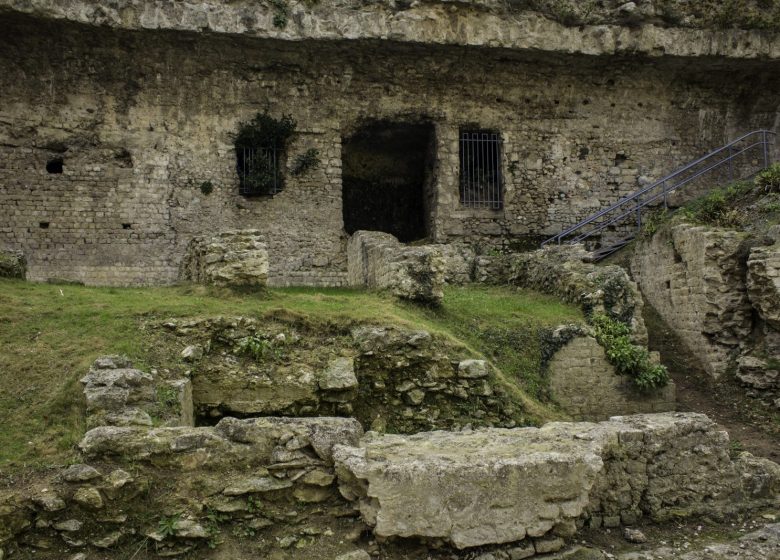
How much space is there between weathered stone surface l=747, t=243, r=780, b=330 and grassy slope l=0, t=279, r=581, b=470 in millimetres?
2688

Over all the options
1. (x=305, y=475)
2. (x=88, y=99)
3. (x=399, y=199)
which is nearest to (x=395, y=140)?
(x=399, y=199)

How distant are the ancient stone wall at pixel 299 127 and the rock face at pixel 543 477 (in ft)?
29.7

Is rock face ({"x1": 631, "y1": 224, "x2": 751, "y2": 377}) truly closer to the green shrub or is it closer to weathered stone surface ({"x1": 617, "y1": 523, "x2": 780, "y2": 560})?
the green shrub

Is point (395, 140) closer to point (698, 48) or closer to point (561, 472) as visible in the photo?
point (698, 48)

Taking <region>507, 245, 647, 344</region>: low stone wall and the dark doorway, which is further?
the dark doorway

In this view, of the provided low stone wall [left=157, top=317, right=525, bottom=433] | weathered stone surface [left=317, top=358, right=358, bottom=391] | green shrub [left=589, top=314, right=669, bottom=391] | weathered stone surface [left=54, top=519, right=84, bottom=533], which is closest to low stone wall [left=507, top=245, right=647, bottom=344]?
green shrub [left=589, top=314, right=669, bottom=391]

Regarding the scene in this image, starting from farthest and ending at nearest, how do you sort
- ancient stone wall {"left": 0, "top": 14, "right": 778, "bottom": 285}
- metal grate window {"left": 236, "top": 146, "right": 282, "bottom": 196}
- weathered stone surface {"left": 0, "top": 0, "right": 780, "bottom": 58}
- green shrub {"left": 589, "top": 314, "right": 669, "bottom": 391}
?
metal grate window {"left": 236, "top": 146, "right": 282, "bottom": 196} < ancient stone wall {"left": 0, "top": 14, "right": 778, "bottom": 285} < weathered stone surface {"left": 0, "top": 0, "right": 780, "bottom": 58} < green shrub {"left": 589, "top": 314, "right": 669, "bottom": 391}

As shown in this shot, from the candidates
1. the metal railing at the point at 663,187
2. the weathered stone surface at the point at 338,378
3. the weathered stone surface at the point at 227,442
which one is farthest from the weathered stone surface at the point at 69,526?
the metal railing at the point at 663,187

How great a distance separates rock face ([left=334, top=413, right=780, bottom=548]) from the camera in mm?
4230

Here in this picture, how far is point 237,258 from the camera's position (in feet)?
27.4

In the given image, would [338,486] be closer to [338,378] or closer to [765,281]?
[338,378]

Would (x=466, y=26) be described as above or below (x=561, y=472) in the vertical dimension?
above

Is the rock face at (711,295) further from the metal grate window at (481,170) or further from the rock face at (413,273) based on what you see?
the metal grate window at (481,170)

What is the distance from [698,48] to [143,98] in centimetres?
1219
